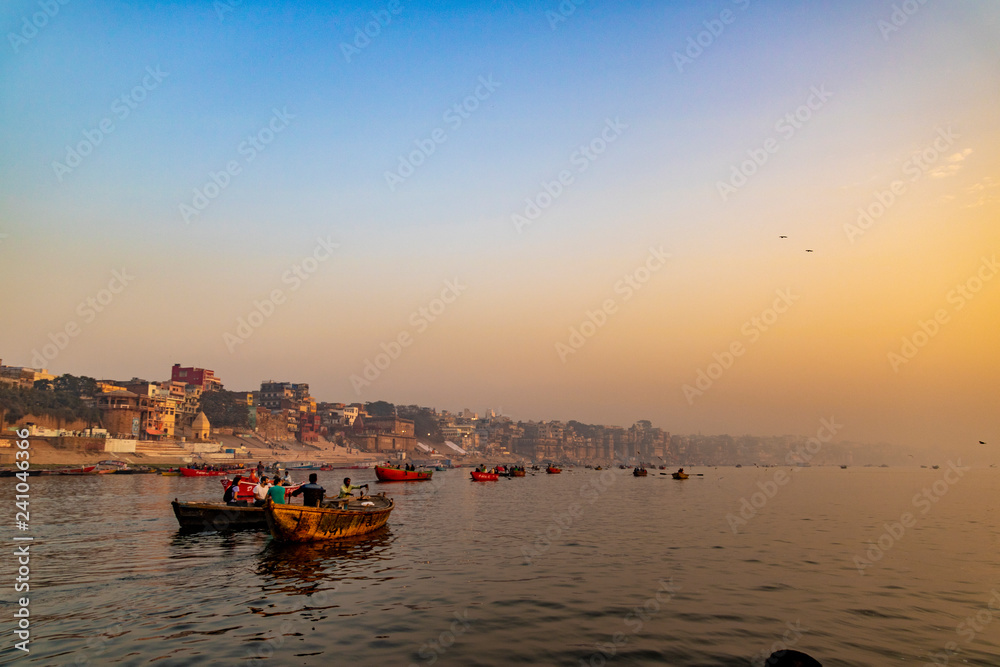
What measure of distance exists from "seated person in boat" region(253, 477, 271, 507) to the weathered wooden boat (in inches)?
34.2

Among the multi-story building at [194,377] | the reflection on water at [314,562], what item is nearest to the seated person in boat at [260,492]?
the reflection on water at [314,562]

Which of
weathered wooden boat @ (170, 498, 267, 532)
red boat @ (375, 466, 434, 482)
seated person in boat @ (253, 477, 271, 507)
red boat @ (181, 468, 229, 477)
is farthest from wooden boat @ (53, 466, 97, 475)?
weathered wooden boat @ (170, 498, 267, 532)

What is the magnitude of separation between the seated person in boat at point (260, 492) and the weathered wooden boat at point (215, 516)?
0.87 metres

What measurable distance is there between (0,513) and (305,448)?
128 m

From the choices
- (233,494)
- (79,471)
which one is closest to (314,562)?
(233,494)

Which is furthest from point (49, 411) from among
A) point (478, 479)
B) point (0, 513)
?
point (0, 513)

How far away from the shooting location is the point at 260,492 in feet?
84.7

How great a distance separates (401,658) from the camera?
33.2 feet

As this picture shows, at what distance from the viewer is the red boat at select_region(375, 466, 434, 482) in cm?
6812

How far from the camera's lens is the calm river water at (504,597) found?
10664 mm

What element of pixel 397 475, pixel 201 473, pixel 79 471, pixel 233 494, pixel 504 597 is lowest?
pixel 201 473

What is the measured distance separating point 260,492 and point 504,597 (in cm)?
1529

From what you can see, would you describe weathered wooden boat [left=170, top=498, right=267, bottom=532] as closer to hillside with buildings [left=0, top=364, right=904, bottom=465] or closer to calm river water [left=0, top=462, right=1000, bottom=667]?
calm river water [left=0, top=462, right=1000, bottom=667]

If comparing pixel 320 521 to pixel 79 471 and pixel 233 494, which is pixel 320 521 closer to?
pixel 233 494
